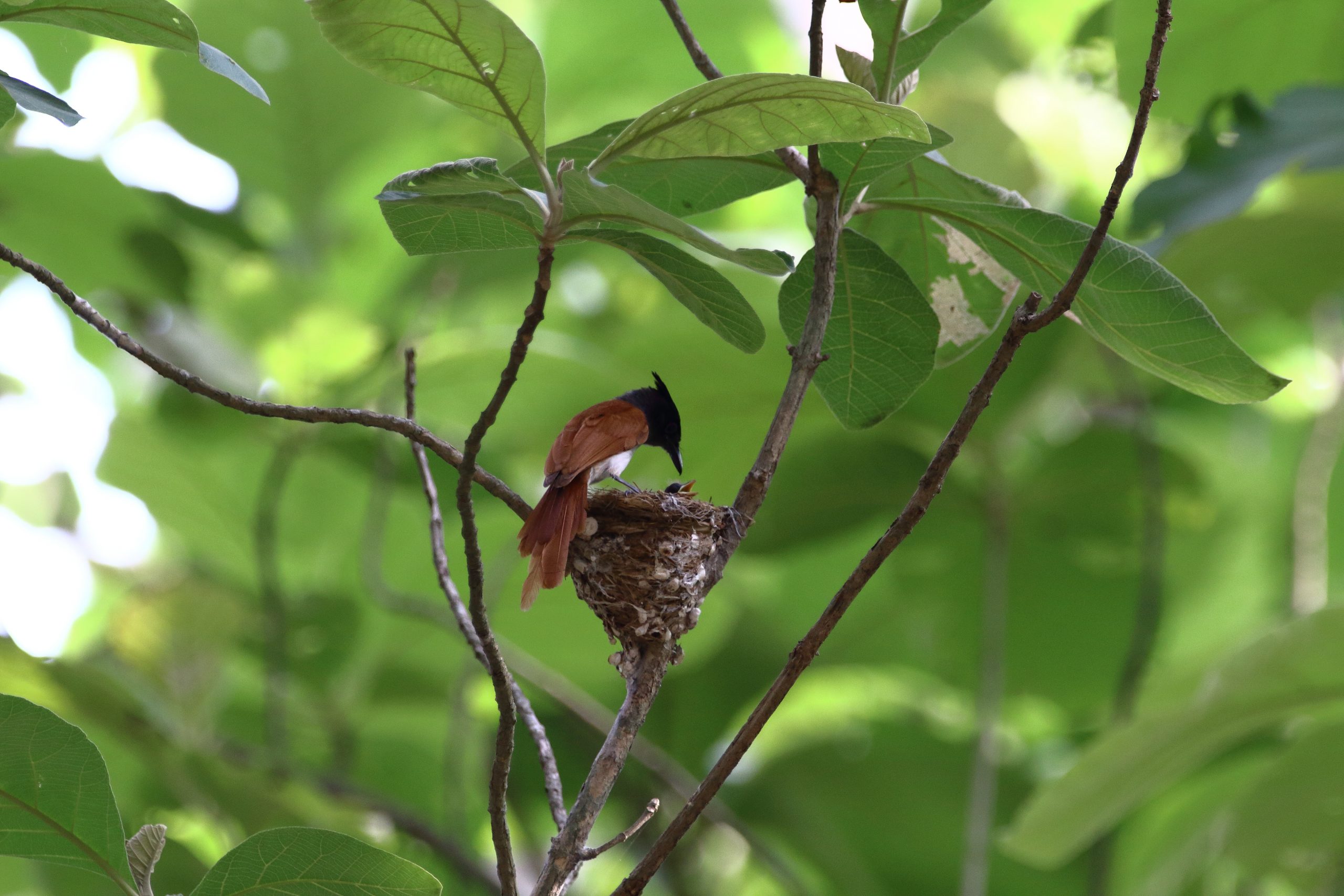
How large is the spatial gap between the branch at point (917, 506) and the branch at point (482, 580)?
115 millimetres

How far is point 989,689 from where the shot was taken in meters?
2.74

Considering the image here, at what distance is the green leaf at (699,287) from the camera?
3.63ft

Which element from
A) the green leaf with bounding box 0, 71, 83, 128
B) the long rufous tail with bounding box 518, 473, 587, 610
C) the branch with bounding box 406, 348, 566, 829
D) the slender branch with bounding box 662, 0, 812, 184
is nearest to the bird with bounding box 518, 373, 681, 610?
the long rufous tail with bounding box 518, 473, 587, 610

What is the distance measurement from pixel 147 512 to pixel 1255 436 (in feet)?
11.3

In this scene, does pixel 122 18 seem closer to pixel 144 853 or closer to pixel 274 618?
pixel 144 853

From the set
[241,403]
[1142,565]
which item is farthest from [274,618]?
[1142,565]

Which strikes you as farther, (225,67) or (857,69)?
(857,69)

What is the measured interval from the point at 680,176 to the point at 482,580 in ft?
1.96

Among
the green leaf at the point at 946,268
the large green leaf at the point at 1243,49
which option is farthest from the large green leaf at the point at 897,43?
the large green leaf at the point at 1243,49

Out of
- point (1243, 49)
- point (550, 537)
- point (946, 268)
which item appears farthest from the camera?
point (1243, 49)

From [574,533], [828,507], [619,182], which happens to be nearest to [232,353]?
[828,507]

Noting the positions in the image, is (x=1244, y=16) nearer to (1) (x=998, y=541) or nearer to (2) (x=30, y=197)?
(1) (x=998, y=541)

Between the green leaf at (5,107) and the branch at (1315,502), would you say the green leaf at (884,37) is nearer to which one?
the green leaf at (5,107)

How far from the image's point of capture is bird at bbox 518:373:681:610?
5.11ft
